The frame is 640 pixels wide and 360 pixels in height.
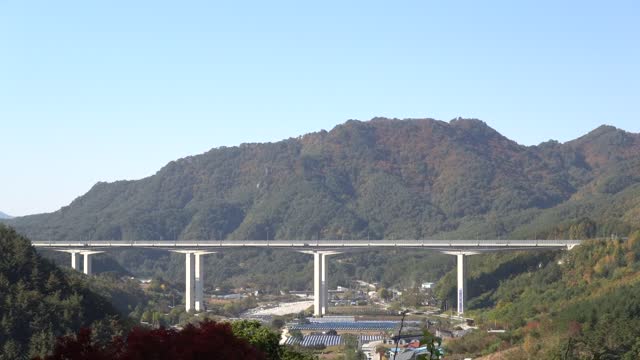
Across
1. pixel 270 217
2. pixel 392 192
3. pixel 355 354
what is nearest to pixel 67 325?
pixel 355 354

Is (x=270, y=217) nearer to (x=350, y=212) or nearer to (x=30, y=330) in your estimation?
(x=350, y=212)

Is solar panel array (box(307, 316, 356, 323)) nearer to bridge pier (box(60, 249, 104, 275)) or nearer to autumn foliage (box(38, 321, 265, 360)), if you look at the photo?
bridge pier (box(60, 249, 104, 275))

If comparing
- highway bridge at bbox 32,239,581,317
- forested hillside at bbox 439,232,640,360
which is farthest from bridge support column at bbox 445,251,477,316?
forested hillside at bbox 439,232,640,360

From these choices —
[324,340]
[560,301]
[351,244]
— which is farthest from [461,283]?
[324,340]

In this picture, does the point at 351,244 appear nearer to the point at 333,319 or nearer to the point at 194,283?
the point at 333,319

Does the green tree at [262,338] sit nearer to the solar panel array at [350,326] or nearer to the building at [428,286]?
the solar panel array at [350,326]

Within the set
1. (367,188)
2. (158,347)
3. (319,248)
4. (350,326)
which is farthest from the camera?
(367,188)
